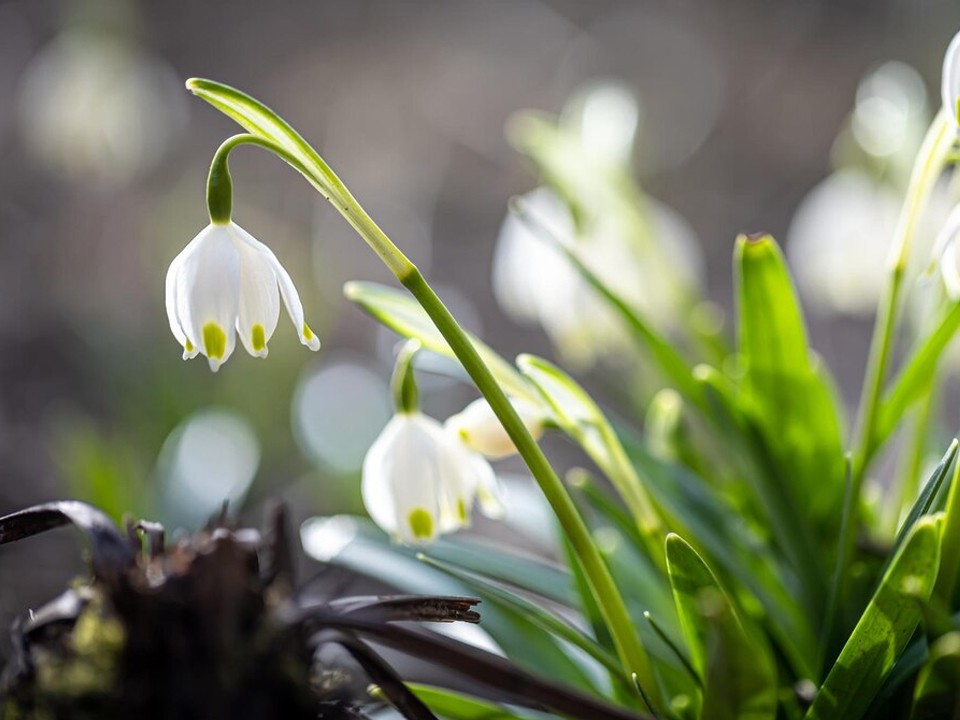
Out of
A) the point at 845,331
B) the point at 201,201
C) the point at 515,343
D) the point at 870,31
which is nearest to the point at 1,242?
the point at 201,201

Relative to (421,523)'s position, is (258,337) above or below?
above

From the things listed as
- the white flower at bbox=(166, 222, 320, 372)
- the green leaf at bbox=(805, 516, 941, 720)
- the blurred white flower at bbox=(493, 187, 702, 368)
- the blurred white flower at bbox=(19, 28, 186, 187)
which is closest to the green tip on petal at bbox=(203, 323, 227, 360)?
the white flower at bbox=(166, 222, 320, 372)

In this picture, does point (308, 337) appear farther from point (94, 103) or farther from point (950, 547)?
point (94, 103)

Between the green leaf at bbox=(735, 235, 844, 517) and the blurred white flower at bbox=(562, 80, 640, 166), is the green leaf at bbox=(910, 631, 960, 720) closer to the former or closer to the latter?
the green leaf at bbox=(735, 235, 844, 517)

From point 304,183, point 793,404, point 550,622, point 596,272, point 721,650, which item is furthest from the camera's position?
point 304,183

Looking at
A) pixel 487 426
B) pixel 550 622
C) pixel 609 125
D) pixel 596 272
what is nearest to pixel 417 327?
pixel 487 426

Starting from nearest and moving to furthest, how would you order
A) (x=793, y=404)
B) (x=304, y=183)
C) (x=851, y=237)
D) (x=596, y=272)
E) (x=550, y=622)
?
(x=550, y=622)
(x=793, y=404)
(x=596, y=272)
(x=851, y=237)
(x=304, y=183)

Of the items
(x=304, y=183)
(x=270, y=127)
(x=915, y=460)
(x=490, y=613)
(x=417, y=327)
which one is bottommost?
(x=490, y=613)
